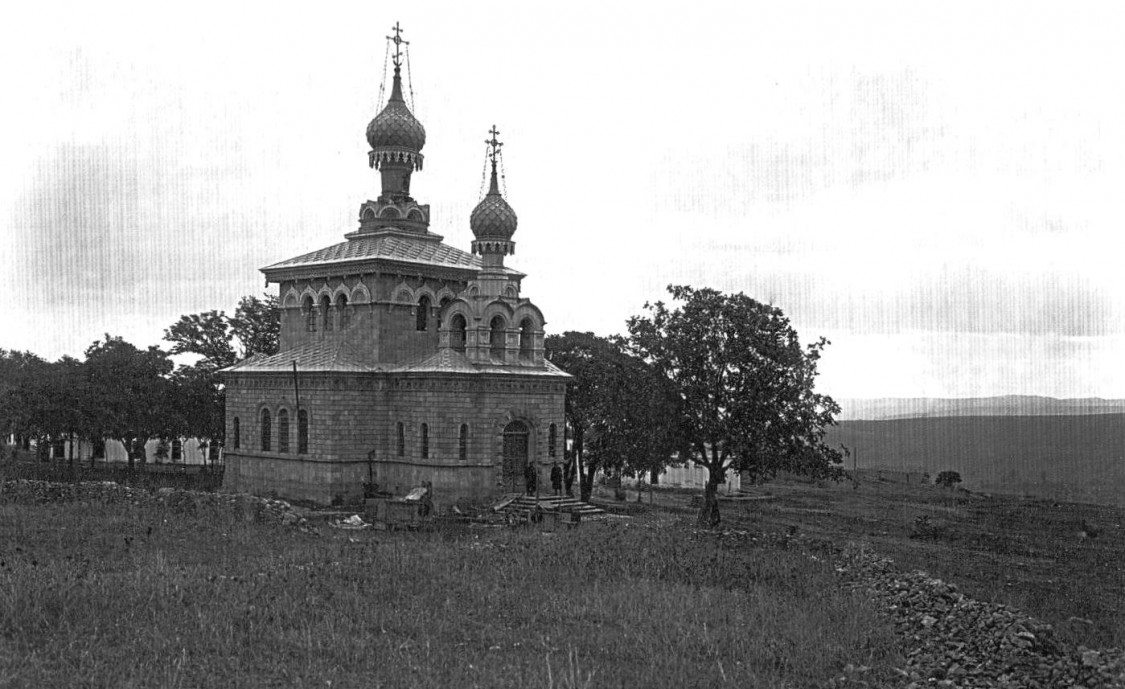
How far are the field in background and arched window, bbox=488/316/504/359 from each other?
4139cm

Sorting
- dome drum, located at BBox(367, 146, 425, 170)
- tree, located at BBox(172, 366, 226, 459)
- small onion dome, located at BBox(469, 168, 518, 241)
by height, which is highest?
dome drum, located at BBox(367, 146, 425, 170)

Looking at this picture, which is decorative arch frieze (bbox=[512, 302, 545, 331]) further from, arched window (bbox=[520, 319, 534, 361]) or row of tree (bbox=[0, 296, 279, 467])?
row of tree (bbox=[0, 296, 279, 467])

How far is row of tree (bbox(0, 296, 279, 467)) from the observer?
52.5 m

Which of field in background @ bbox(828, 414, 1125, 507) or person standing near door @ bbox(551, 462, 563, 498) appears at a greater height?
person standing near door @ bbox(551, 462, 563, 498)

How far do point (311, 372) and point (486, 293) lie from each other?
7.22 metres

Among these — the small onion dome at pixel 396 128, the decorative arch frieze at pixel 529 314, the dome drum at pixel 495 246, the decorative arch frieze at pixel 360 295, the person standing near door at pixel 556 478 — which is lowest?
the person standing near door at pixel 556 478

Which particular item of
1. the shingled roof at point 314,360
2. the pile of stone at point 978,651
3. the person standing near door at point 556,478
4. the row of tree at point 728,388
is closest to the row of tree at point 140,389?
the shingled roof at point 314,360

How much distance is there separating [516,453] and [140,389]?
24776mm

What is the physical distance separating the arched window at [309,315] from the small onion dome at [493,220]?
7749mm

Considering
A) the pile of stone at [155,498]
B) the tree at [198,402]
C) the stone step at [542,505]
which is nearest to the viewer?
the pile of stone at [155,498]

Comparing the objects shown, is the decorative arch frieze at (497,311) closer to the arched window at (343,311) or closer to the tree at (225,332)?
the arched window at (343,311)

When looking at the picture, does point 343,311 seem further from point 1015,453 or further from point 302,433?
point 1015,453

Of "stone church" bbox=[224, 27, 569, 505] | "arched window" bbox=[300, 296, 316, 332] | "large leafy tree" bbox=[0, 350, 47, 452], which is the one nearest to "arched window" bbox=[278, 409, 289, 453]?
"stone church" bbox=[224, 27, 569, 505]

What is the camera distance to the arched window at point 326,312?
41438 mm
